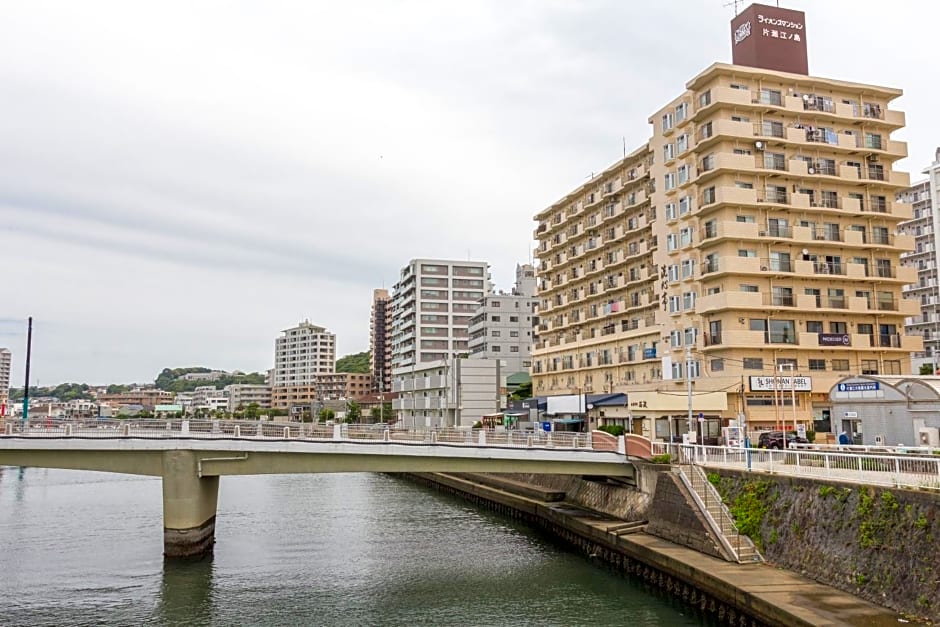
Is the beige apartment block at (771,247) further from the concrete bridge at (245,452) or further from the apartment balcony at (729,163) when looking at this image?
the concrete bridge at (245,452)

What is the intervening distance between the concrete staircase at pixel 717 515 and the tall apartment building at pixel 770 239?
18237 mm

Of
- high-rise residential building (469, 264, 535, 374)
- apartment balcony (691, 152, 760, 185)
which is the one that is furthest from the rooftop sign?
high-rise residential building (469, 264, 535, 374)

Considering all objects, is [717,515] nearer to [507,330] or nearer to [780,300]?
[780,300]

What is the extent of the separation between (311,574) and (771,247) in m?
40.5

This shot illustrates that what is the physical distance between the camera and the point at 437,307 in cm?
14425

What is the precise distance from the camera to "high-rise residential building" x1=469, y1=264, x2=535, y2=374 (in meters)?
118

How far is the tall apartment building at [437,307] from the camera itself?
14238cm

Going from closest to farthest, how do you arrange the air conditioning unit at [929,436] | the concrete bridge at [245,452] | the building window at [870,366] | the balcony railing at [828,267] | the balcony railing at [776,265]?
1. the air conditioning unit at [929,436]
2. the concrete bridge at [245,452]
3. the balcony railing at [776,265]
4. the balcony railing at [828,267]
5. the building window at [870,366]

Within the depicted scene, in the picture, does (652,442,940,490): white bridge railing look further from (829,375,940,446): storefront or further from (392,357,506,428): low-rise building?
(392,357,506,428): low-rise building

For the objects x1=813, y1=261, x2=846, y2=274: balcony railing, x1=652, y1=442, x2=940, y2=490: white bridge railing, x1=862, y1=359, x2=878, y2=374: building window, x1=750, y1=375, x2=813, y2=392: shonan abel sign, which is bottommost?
x1=652, y1=442, x2=940, y2=490: white bridge railing

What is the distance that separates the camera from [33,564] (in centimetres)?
3322

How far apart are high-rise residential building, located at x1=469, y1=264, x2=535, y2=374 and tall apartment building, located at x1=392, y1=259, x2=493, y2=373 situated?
21833mm

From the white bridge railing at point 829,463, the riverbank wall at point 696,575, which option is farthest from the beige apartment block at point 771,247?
the white bridge railing at point 829,463

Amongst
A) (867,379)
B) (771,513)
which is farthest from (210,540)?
(867,379)
